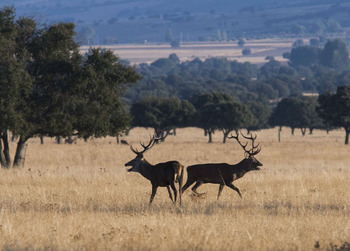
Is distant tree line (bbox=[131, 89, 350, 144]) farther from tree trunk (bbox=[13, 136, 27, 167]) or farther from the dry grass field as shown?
the dry grass field

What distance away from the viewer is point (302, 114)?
300 ft

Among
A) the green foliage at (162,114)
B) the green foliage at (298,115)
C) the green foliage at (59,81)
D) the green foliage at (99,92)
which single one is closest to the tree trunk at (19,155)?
the green foliage at (59,81)

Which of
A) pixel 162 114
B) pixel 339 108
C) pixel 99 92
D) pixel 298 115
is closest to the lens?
pixel 99 92

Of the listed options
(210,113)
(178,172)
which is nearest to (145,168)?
(178,172)

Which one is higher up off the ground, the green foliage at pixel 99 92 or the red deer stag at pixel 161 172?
the green foliage at pixel 99 92

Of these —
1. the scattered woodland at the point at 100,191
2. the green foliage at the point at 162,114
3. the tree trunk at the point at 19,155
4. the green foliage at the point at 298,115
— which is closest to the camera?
the scattered woodland at the point at 100,191

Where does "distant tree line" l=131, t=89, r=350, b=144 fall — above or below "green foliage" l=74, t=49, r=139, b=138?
below

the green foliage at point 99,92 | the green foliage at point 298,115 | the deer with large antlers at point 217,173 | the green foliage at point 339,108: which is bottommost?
the green foliage at point 298,115

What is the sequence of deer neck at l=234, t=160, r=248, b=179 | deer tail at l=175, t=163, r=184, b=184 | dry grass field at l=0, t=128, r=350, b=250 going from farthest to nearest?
deer neck at l=234, t=160, r=248, b=179 → deer tail at l=175, t=163, r=184, b=184 → dry grass field at l=0, t=128, r=350, b=250

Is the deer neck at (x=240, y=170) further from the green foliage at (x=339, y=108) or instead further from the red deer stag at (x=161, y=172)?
the green foliage at (x=339, y=108)

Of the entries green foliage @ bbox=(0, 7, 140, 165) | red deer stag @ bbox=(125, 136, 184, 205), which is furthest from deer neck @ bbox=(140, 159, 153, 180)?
green foliage @ bbox=(0, 7, 140, 165)

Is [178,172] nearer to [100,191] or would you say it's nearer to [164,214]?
[164,214]

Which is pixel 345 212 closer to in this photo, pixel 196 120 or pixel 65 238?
pixel 65 238

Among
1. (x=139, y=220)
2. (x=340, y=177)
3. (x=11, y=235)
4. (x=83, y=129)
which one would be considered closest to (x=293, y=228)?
(x=139, y=220)
